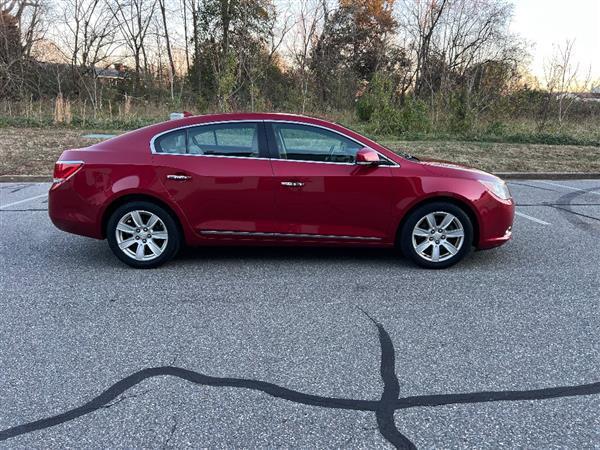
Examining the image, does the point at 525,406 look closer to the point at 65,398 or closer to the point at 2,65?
the point at 65,398

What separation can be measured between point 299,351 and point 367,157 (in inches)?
87.2

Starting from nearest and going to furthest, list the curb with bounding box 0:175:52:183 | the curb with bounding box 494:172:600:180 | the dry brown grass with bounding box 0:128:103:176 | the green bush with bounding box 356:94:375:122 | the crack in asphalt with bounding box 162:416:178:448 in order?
the crack in asphalt with bounding box 162:416:178:448
the curb with bounding box 0:175:52:183
the dry brown grass with bounding box 0:128:103:176
the curb with bounding box 494:172:600:180
the green bush with bounding box 356:94:375:122

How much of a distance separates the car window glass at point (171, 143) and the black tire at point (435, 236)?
94.7 inches

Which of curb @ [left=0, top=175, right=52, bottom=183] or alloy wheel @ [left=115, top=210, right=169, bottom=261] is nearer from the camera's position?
alloy wheel @ [left=115, top=210, right=169, bottom=261]

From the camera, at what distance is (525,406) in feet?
8.96

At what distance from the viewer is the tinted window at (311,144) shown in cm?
494

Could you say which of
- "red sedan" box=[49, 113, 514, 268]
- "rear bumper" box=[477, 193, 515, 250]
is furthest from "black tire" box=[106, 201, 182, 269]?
"rear bumper" box=[477, 193, 515, 250]

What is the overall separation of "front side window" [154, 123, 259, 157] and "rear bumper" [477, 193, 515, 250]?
2.36 m

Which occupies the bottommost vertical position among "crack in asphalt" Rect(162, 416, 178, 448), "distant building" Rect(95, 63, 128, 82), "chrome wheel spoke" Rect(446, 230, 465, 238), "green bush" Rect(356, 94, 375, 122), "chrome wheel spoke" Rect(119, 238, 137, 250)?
"crack in asphalt" Rect(162, 416, 178, 448)

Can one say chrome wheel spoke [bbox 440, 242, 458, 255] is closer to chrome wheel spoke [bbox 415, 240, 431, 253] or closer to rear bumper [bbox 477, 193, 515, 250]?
chrome wheel spoke [bbox 415, 240, 431, 253]

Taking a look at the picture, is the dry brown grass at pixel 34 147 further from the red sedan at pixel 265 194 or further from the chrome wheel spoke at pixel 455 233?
the chrome wheel spoke at pixel 455 233

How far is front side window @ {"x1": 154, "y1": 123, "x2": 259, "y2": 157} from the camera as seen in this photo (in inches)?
195

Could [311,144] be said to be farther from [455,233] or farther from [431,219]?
[455,233]

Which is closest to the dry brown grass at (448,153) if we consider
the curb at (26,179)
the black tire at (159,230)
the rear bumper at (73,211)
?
the curb at (26,179)
